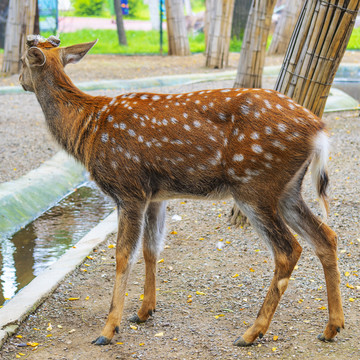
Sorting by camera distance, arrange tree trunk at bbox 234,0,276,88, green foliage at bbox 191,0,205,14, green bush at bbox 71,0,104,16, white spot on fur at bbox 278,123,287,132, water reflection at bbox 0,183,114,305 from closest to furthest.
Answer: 1. white spot on fur at bbox 278,123,287,132
2. water reflection at bbox 0,183,114,305
3. tree trunk at bbox 234,0,276,88
4. green bush at bbox 71,0,104,16
5. green foliage at bbox 191,0,205,14

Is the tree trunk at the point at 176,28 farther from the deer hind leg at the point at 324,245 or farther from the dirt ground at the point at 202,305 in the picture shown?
the deer hind leg at the point at 324,245

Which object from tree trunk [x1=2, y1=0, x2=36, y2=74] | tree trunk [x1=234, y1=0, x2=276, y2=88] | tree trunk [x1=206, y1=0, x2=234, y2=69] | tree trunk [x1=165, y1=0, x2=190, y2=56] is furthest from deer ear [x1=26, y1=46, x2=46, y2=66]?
tree trunk [x1=165, y1=0, x2=190, y2=56]

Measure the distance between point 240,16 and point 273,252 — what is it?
19616 mm

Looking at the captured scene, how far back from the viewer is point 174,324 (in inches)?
159

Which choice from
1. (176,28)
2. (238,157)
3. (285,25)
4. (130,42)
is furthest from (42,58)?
(130,42)

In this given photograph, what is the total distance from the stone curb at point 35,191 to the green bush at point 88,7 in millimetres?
16451

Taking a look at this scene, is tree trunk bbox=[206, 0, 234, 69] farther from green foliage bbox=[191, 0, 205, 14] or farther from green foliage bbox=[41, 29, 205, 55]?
green foliage bbox=[191, 0, 205, 14]

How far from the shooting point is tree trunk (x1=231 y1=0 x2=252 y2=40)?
2188cm

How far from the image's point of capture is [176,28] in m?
19.7

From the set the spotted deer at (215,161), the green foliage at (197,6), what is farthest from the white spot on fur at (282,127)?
the green foliage at (197,6)

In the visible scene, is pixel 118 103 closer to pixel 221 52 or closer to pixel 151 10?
pixel 221 52

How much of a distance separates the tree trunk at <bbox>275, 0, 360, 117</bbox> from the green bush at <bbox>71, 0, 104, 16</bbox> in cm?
1959

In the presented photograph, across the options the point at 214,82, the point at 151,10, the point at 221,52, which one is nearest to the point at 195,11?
the point at 151,10

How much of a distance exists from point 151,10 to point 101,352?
2224 cm
